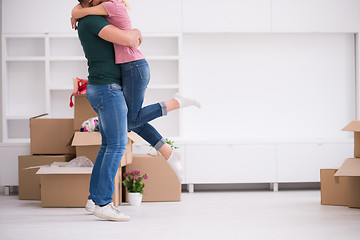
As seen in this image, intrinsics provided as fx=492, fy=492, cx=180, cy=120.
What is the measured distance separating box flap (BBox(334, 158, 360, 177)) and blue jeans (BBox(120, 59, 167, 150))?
128cm

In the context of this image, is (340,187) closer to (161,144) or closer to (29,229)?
(161,144)

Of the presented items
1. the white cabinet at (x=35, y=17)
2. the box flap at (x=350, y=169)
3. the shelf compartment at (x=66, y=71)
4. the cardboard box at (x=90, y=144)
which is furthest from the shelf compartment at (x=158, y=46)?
the box flap at (x=350, y=169)

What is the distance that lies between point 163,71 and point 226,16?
0.78m

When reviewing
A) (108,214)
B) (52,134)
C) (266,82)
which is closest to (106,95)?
(108,214)

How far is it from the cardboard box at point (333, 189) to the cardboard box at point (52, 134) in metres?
1.98

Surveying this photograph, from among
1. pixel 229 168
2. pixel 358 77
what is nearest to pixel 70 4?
pixel 229 168

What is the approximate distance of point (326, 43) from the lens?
483cm

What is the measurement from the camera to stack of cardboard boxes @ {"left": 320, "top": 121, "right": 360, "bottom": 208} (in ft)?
10.7

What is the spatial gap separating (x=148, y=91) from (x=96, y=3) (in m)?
1.92

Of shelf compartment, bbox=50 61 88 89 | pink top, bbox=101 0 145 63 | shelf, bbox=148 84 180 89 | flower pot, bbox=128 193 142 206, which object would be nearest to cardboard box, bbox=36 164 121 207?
flower pot, bbox=128 193 142 206

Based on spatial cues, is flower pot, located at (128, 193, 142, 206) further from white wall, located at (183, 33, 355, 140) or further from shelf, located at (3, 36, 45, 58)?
shelf, located at (3, 36, 45, 58)

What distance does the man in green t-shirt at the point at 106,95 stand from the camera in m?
2.71

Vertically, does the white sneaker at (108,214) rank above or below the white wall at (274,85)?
below

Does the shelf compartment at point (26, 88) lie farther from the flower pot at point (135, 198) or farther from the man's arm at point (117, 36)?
the man's arm at point (117, 36)
